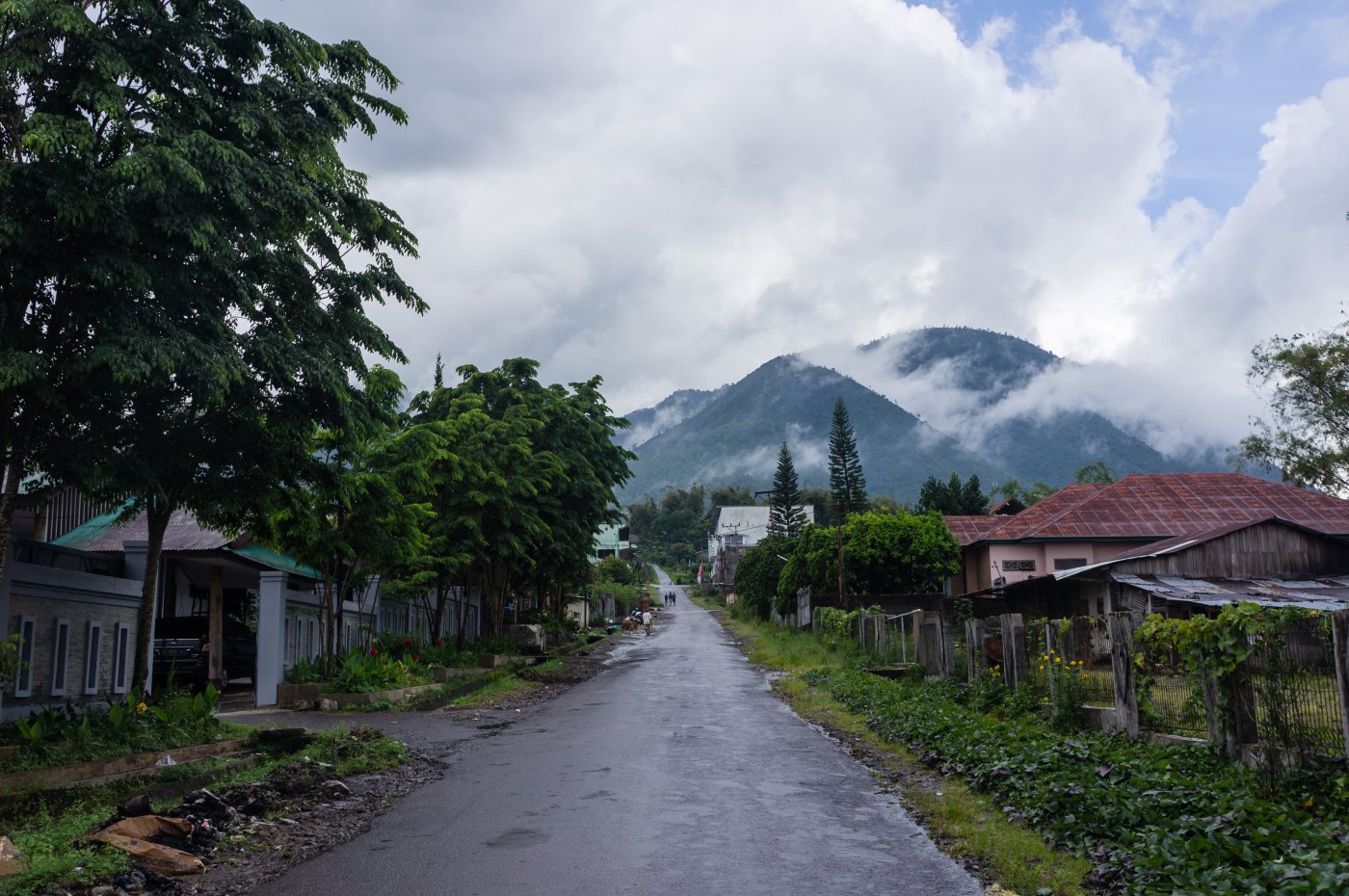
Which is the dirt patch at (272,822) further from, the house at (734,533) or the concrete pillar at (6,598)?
the house at (734,533)

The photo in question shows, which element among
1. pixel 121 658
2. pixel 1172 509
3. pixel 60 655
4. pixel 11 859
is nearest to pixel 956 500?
pixel 1172 509

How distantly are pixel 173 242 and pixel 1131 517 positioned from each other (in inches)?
1674

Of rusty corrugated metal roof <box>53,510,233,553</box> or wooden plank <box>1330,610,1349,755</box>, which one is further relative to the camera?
rusty corrugated metal roof <box>53,510,233,553</box>

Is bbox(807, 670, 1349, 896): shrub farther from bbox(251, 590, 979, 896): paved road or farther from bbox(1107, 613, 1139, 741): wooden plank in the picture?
bbox(251, 590, 979, 896): paved road

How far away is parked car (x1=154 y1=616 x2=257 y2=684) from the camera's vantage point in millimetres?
20844

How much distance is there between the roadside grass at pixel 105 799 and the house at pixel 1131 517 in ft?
107

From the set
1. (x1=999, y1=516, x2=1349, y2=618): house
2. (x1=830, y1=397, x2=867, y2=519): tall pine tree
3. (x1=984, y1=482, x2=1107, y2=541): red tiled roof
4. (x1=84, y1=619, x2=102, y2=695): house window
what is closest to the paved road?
(x1=84, y1=619, x2=102, y2=695): house window

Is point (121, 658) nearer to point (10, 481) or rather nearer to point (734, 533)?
point (10, 481)

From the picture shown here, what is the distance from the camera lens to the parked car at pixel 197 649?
821 inches

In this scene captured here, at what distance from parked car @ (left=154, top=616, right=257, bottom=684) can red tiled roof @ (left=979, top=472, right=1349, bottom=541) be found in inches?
1263

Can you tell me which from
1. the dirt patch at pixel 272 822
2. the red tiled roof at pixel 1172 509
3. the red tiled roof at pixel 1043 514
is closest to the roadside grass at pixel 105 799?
the dirt patch at pixel 272 822

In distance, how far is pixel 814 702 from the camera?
70.9 ft

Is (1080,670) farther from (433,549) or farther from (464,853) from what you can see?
(433,549)

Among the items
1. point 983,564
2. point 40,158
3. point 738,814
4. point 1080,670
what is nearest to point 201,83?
point 40,158
